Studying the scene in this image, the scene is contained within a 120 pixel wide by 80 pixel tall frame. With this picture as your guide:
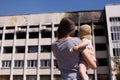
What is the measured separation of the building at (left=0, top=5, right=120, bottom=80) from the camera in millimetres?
44156

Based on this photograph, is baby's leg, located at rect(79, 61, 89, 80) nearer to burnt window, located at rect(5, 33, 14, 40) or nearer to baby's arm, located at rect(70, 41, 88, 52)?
baby's arm, located at rect(70, 41, 88, 52)

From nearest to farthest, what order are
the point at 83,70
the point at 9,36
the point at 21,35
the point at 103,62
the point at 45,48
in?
the point at 83,70 → the point at 103,62 → the point at 45,48 → the point at 21,35 → the point at 9,36

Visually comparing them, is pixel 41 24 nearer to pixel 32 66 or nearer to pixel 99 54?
pixel 32 66

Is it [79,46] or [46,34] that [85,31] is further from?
[46,34]

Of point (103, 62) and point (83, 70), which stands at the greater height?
point (83, 70)

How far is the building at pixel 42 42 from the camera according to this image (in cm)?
4416

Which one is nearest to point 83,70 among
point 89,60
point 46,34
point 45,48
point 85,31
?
point 89,60

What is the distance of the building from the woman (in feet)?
127

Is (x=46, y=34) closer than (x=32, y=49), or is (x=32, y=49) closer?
(x=32, y=49)

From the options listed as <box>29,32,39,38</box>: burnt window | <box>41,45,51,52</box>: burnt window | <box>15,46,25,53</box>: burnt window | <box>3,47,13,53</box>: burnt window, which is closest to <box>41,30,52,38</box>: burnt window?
<box>29,32,39,38</box>: burnt window

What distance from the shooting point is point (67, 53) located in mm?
3896

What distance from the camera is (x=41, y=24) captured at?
159 feet

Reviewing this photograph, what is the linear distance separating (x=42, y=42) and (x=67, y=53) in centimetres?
4387

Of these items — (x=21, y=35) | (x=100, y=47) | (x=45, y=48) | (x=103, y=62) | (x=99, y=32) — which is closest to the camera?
(x=103, y=62)
